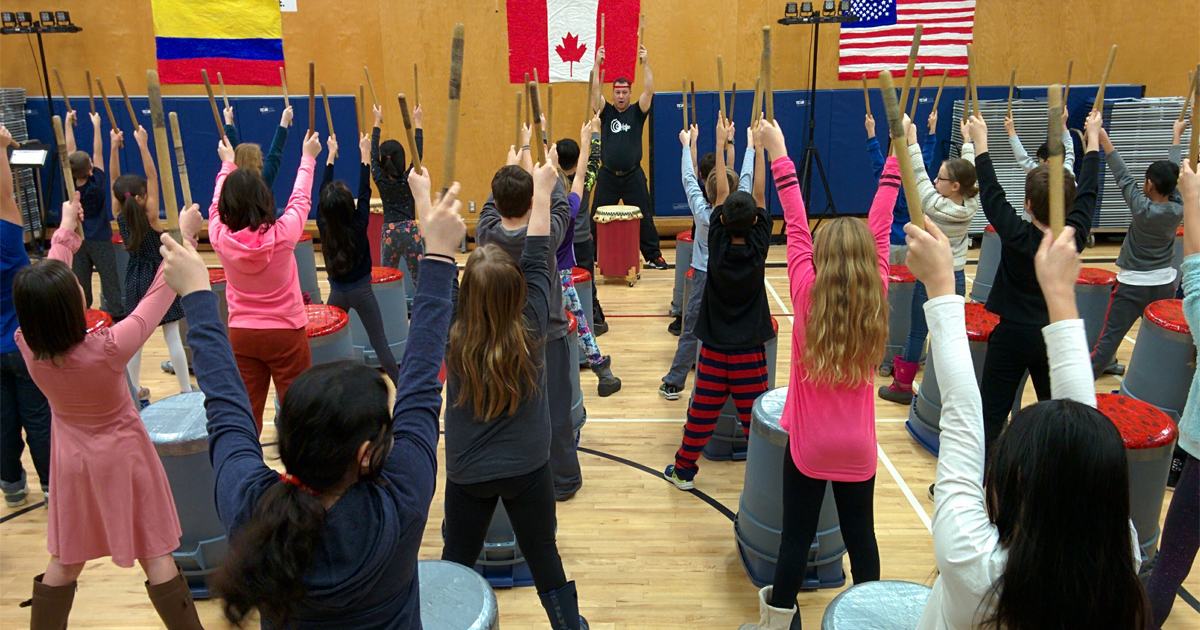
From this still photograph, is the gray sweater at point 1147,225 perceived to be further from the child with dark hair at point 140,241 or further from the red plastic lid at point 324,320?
the child with dark hair at point 140,241

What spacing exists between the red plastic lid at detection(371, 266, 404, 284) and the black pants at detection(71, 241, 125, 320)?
222 cm

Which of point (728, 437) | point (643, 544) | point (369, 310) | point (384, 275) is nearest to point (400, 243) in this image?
point (384, 275)

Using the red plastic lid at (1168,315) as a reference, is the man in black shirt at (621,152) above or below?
above

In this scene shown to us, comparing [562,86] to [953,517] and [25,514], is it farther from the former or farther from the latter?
[953,517]

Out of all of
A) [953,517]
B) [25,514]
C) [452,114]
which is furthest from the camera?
[25,514]

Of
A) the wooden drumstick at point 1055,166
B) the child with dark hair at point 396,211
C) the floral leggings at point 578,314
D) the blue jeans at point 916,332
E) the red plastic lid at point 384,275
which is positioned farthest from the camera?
the child with dark hair at point 396,211

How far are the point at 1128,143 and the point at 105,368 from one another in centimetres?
1054

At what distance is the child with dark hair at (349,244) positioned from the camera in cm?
479

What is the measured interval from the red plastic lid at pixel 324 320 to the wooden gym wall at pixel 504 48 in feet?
16.9

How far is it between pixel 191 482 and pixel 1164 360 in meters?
5.10

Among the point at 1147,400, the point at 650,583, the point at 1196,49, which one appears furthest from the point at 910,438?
the point at 1196,49

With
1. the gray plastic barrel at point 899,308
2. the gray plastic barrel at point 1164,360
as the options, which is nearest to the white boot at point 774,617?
the gray plastic barrel at point 1164,360

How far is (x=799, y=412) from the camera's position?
2.80m

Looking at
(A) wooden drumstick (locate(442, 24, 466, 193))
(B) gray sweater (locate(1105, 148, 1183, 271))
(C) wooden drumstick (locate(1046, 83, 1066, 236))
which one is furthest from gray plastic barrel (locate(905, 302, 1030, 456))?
(A) wooden drumstick (locate(442, 24, 466, 193))
